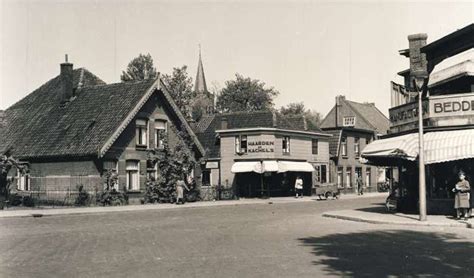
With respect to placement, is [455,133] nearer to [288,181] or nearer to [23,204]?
[23,204]

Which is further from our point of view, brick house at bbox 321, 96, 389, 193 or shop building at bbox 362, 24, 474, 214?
brick house at bbox 321, 96, 389, 193

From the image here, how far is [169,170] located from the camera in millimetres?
35938

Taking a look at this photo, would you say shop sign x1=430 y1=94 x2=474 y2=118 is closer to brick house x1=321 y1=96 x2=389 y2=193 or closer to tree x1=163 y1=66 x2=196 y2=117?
brick house x1=321 y1=96 x2=389 y2=193

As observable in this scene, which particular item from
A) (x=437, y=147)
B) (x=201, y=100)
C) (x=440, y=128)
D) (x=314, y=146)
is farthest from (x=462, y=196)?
(x=201, y=100)

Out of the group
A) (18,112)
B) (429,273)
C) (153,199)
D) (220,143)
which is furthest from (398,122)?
(18,112)

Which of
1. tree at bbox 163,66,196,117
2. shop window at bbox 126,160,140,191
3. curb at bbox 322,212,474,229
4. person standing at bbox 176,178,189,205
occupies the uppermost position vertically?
tree at bbox 163,66,196,117

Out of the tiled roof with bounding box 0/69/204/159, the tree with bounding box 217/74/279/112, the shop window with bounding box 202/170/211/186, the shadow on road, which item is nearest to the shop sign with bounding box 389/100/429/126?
the shadow on road

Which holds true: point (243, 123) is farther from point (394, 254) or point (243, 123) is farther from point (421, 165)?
point (394, 254)

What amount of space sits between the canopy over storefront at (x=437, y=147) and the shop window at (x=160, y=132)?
1875 cm

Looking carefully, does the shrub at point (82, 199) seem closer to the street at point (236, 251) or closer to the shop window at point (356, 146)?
the street at point (236, 251)

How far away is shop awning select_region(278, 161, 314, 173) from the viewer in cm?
4476

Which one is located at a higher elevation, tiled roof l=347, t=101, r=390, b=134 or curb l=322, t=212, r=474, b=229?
tiled roof l=347, t=101, r=390, b=134

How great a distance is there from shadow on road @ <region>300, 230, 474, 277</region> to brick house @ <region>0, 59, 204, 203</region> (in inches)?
846

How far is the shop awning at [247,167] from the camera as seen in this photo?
44.1 meters
